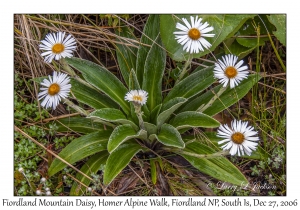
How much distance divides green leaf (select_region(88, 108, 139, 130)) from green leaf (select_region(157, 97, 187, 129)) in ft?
0.52

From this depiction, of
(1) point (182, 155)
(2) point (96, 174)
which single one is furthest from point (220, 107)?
(2) point (96, 174)

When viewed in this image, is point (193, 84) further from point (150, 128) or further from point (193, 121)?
point (150, 128)

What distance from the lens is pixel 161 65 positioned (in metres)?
2.43

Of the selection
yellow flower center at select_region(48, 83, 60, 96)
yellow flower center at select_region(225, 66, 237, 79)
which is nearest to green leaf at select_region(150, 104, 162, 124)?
yellow flower center at select_region(225, 66, 237, 79)

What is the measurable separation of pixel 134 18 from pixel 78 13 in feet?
1.35

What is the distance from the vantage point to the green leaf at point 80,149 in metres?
2.31

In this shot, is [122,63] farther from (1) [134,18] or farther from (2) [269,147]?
(2) [269,147]

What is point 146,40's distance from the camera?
2537mm

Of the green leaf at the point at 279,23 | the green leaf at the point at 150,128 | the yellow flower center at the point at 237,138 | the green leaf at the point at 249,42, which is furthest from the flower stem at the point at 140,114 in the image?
the green leaf at the point at 279,23

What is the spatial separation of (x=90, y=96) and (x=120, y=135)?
0.41 metres

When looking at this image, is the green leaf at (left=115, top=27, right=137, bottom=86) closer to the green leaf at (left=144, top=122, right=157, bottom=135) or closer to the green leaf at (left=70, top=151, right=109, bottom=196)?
the green leaf at (left=144, top=122, right=157, bottom=135)

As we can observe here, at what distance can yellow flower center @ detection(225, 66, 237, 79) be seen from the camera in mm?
2100

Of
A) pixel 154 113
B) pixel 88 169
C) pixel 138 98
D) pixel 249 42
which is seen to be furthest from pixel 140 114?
pixel 249 42
